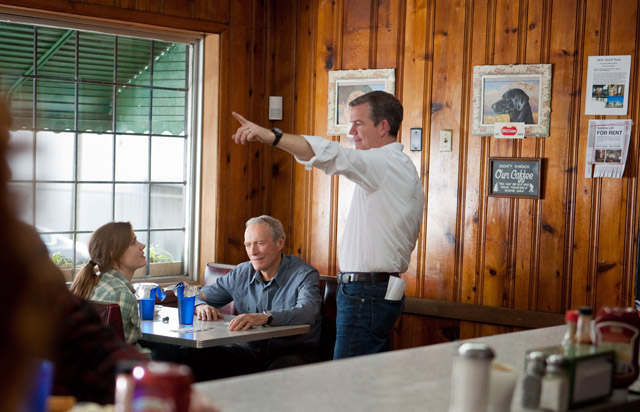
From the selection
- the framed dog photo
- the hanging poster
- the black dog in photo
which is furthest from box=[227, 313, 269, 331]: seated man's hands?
the hanging poster

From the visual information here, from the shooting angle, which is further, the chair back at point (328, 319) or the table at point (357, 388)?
the chair back at point (328, 319)

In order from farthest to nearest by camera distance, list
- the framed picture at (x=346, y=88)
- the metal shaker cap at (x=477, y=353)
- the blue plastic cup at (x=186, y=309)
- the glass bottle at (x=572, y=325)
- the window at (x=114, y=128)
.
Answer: the framed picture at (x=346, y=88) → the window at (x=114, y=128) → the blue plastic cup at (x=186, y=309) → the glass bottle at (x=572, y=325) → the metal shaker cap at (x=477, y=353)

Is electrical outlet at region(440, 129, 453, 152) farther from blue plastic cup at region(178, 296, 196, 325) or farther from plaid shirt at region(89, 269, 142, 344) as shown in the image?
plaid shirt at region(89, 269, 142, 344)

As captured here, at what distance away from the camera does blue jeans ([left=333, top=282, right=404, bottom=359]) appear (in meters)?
3.16

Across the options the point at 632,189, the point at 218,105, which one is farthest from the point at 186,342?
the point at 632,189

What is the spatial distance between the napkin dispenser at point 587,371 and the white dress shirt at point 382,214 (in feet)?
5.55

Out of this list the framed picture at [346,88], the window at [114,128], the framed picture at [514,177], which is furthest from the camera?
the framed picture at [346,88]

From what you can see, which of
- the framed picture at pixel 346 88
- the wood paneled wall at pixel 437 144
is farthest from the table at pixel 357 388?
the framed picture at pixel 346 88

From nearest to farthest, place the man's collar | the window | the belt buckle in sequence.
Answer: the belt buckle → the man's collar → the window

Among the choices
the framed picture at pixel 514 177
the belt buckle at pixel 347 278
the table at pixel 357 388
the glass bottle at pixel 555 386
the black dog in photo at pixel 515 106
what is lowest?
the belt buckle at pixel 347 278

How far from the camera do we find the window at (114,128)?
4168 mm

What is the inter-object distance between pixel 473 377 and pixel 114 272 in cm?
237

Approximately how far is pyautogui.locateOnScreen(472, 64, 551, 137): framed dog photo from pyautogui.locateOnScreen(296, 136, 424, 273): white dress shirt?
→ 0.98 m

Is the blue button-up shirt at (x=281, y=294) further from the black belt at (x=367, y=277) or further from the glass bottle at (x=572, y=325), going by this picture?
the glass bottle at (x=572, y=325)
